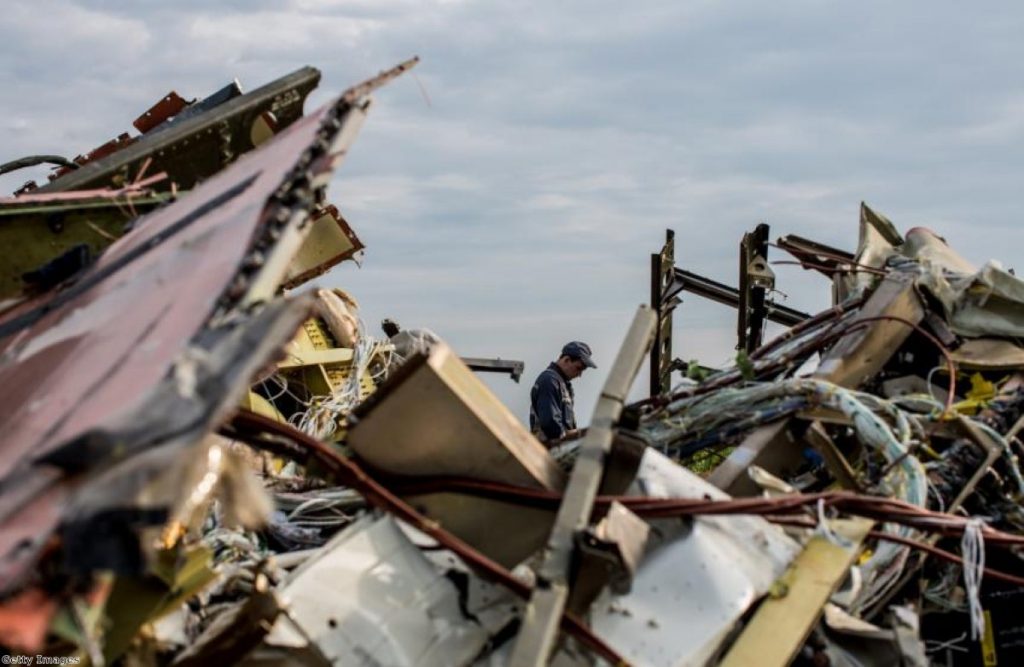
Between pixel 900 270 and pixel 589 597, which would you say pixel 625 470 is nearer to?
pixel 589 597

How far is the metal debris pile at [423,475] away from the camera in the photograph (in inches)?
108

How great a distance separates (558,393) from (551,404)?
0.15m

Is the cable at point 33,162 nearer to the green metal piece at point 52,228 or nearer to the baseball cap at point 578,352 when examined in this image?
the green metal piece at point 52,228

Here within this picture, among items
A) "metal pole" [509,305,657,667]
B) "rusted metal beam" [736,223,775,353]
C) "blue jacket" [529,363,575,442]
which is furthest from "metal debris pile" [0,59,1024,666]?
"blue jacket" [529,363,575,442]

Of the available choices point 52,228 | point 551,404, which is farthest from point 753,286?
point 52,228

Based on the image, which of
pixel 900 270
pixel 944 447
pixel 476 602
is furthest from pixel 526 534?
pixel 900 270

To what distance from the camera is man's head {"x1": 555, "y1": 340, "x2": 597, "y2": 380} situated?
11.3 metres

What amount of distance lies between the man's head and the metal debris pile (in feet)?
15.7

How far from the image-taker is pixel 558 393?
1111cm

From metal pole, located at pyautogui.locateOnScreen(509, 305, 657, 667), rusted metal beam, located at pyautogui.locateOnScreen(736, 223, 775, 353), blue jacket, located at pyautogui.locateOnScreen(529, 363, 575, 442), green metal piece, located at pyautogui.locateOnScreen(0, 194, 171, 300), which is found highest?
green metal piece, located at pyautogui.locateOnScreen(0, 194, 171, 300)

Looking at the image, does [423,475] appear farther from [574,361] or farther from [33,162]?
[574,361]

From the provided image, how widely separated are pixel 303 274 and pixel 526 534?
4368 millimetres

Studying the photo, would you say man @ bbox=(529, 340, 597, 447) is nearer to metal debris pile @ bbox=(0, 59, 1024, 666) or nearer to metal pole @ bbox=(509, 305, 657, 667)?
metal debris pile @ bbox=(0, 59, 1024, 666)

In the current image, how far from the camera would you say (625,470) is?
430 cm
